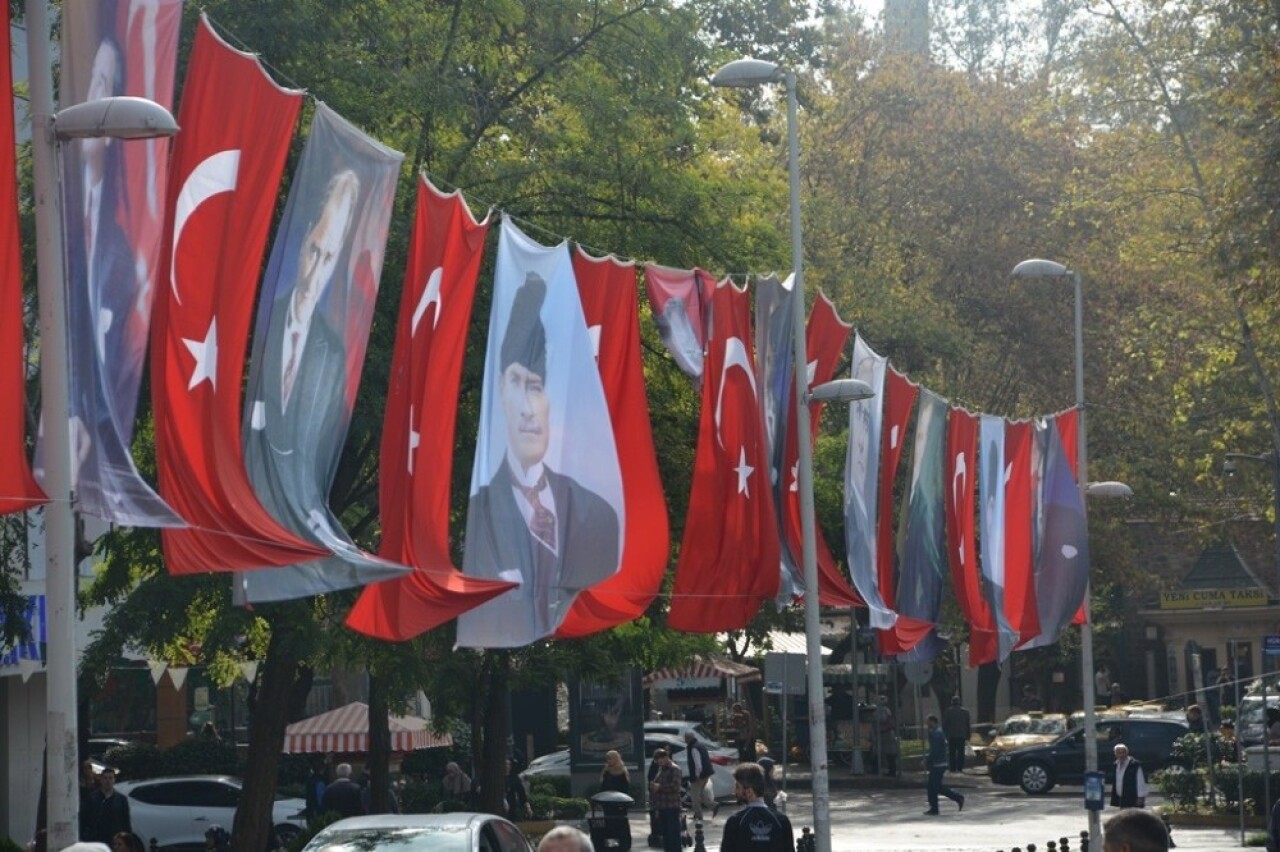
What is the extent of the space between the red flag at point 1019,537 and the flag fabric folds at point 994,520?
150 mm

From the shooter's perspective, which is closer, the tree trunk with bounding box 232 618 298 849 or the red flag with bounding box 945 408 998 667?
the tree trunk with bounding box 232 618 298 849

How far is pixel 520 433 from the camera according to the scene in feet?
52.4

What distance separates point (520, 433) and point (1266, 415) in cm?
3141

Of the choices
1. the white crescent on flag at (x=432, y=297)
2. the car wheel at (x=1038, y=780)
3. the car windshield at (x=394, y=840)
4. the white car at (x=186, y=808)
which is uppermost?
the white crescent on flag at (x=432, y=297)

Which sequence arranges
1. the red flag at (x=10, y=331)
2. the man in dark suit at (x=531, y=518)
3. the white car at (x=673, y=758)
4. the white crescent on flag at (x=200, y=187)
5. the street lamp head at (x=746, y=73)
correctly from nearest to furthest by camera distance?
the red flag at (x=10, y=331), the white crescent on flag at (x=200, y=187), the man in dark suit at (x=531, y=518), the street lamp head at (x=746, y=73), the white car at (x=673, y=758)

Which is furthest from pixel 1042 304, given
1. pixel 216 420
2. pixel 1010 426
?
pixel 216 420

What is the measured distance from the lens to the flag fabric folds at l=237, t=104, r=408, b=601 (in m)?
13.4

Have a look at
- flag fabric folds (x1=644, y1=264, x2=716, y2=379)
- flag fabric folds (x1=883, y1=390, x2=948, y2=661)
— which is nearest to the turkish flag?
flag fabric folds (x1=883, y1=390, x2=948, y2=661)

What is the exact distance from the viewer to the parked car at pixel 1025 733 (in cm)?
5041

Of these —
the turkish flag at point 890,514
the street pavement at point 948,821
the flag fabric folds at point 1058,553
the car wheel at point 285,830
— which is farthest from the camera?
the street pavement at point 948,821

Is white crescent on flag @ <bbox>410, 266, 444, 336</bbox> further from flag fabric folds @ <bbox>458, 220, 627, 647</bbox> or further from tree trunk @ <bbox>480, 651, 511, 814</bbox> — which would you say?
tree trunk @ <bbox>480, 651, 511, 814</bbox>

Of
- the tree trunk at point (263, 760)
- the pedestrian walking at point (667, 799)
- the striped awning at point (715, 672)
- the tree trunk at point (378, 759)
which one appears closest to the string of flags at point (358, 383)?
the tree trunk at point (263, 760)

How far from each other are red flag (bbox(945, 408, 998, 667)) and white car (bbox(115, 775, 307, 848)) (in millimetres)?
13112

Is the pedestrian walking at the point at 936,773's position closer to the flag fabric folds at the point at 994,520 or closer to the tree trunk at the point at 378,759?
the tree trunk at the point at 378,759
